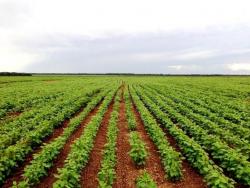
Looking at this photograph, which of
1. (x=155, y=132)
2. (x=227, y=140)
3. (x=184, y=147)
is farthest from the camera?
(x=155, y=132)

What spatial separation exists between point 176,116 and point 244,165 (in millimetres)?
7000

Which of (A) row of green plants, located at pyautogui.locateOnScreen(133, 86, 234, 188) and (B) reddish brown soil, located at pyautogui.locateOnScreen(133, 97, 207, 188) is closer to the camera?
(A) row of green plants, located at pyautogui.locateOnScreen(133, 86, 234, 188)

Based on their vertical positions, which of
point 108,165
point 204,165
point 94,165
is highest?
point 204,165

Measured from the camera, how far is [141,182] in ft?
20.8

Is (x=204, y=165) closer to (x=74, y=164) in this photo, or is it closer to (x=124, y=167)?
(x=124, y=167)

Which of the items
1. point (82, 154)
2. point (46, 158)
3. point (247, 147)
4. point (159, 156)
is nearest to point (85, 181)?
Answer: point (82, 154)

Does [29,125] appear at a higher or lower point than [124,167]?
higher

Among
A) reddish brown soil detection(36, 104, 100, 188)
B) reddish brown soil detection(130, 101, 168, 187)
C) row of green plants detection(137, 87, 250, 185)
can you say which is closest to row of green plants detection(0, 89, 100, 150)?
reddish brown soil detection(36, 104, 100, 188)

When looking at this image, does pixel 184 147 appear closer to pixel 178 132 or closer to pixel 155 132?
pixel 178 132

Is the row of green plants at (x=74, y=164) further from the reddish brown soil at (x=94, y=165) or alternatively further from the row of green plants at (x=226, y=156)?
the row of green plants at (x=226, y=156)

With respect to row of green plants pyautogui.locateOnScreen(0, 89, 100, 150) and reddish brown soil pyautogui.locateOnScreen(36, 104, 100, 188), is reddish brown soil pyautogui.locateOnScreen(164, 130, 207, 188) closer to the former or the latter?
reddish brown soil pyautogui.locateOnScreen(36, 104, 100, 188)

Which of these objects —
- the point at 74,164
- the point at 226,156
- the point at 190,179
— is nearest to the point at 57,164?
the point at 74,164

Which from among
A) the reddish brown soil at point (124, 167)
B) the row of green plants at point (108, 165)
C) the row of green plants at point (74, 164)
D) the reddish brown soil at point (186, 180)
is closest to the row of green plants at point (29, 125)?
the row of green plants at point (74, 164)

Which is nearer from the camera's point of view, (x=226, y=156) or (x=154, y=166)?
(x=226, y=156)
